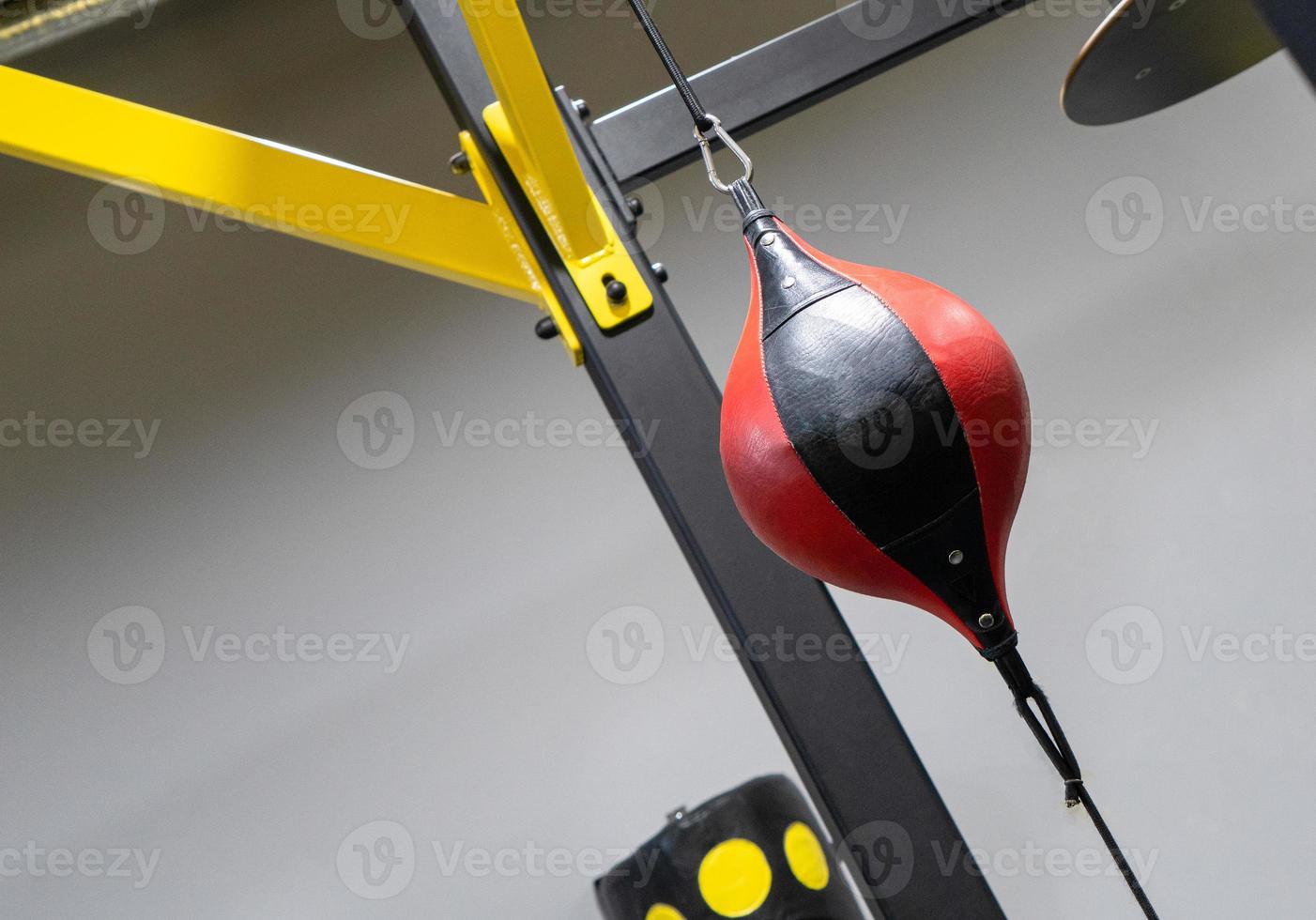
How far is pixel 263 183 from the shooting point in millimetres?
1618

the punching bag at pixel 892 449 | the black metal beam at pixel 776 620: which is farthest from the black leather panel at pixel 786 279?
the black metal beam at pixel 776 620

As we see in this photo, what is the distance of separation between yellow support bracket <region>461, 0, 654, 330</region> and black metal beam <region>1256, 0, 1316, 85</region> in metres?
0.93

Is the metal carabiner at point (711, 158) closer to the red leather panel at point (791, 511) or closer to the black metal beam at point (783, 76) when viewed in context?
the red leather panel at point (791, 511)

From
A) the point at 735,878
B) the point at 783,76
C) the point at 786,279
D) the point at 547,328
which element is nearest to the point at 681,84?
the point at 786,279

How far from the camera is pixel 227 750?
2.85m

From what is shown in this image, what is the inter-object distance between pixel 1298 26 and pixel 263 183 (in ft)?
4.22

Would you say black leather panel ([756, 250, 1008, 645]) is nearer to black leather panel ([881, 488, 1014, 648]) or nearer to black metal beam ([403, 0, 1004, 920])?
black leather panel ([881, 488, 1014, 648])

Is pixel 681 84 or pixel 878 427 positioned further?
pixel 681 84

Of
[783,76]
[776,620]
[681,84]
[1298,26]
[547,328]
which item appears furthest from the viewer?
[783,76]

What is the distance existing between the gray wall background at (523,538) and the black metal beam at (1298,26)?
2.36 meters

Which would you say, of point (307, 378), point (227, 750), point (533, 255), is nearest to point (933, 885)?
point (533, 255)

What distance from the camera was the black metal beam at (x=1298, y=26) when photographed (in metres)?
0.80

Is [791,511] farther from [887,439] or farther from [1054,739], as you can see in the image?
[1054,739]

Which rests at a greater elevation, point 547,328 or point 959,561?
point 547,328
